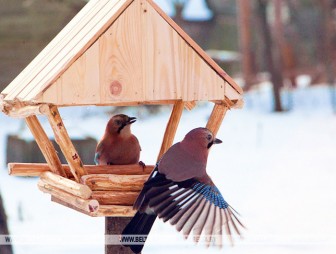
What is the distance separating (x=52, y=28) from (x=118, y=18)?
924 cm

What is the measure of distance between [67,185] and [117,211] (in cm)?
26

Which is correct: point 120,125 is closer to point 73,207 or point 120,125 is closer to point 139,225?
point 73,207

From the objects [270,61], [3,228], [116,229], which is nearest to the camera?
[116,229]

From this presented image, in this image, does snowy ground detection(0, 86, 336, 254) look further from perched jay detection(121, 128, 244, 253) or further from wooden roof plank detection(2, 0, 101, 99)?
wooden roof plank detection(2, 0, 101, 99)

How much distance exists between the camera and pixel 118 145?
4191 mm

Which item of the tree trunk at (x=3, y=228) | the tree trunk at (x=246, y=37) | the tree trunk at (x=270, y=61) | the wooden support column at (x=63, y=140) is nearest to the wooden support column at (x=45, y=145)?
the wooden support column at (x=63, y=140)

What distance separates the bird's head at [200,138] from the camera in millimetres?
3738

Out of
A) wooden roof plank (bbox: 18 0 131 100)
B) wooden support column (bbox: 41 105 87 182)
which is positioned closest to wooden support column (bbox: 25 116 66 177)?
wooden support column (bbox: 41 105 87 182)

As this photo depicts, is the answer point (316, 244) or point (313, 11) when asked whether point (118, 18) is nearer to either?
point (316, 244)

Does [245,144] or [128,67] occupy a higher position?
[245,144]

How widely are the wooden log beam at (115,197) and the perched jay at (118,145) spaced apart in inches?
20.8

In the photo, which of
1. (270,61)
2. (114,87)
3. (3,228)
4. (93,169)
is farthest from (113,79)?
(270,61)

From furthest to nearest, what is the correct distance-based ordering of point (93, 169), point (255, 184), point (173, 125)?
1. point (255, 184)
2. point (173, 125)
3. point (93, 169)

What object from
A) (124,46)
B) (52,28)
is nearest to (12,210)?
(52,28)
